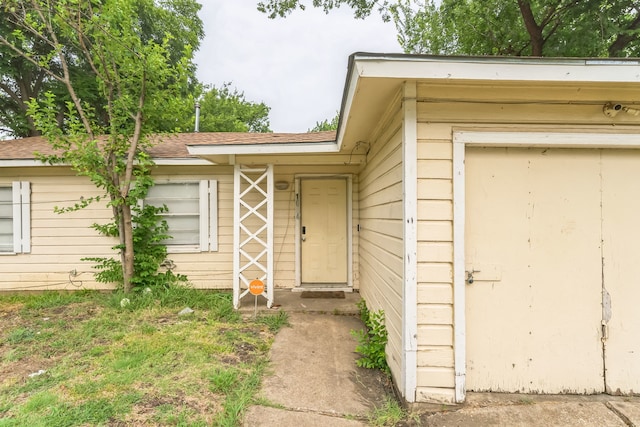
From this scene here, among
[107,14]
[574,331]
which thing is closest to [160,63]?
[107,14]

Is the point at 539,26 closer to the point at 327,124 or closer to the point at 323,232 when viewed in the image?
the point at 323,232

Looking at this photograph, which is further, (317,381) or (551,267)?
(317,381)

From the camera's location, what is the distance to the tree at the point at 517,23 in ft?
19.9

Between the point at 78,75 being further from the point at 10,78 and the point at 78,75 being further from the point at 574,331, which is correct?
the point at 574,331

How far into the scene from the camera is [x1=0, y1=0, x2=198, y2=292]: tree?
3.72 m

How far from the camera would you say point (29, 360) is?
2.61 meters

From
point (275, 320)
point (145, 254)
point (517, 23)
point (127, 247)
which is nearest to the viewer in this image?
point (275, 320)

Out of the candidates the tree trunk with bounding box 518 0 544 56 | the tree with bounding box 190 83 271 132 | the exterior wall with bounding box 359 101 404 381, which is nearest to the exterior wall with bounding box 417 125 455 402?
the exterior wall with bounding box 359 101 404 381

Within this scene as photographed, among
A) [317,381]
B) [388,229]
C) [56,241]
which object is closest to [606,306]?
[388,229]

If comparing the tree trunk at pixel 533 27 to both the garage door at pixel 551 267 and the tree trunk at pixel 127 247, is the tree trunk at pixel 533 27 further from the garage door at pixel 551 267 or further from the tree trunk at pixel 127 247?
the tree trunk at pixel 127 247

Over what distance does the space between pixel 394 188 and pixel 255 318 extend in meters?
2.44

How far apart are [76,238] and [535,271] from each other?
617 centimetres

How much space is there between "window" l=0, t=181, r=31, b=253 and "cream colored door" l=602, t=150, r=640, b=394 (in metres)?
7.27

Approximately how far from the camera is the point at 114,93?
4.30 metres
